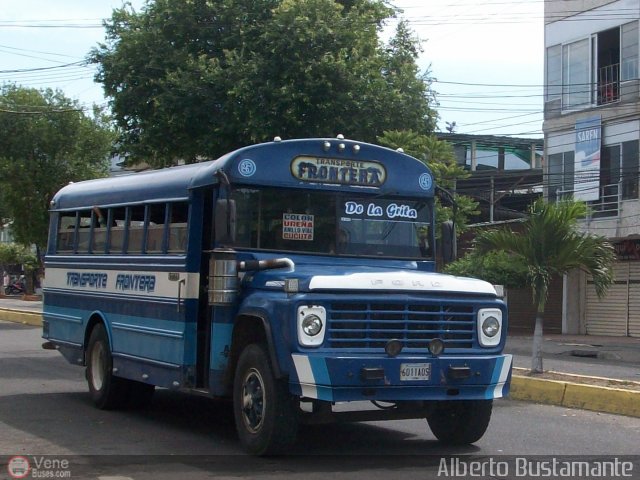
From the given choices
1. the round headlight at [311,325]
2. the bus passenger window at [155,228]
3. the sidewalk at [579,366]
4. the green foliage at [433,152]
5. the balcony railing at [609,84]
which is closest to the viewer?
the round headlight at [311,325]

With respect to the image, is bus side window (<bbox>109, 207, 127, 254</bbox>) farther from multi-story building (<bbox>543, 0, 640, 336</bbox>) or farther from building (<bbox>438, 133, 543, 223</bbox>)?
building (<bbox>438, 133, 543, 223</bbox>)

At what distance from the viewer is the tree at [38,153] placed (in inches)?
1332

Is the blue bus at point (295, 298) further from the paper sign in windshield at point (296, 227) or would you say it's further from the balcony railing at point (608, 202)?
the balcony railing at point (608, 202)

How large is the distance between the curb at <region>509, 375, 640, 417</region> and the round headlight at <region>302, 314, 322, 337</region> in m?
5.23

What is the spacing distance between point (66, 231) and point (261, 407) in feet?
18.6

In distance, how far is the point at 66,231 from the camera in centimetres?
1316

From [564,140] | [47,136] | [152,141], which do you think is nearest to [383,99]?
[152,141]

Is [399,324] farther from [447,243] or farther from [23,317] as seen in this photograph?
[23,317]

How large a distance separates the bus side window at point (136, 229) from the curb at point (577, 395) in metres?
5.63

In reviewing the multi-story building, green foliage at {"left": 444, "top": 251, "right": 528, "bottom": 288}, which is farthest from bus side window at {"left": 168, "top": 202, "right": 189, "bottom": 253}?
the multi-story building

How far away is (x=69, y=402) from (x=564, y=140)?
22.5 metres

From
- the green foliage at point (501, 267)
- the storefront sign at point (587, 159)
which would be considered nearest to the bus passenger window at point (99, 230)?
the green foliage at point (501, 267)

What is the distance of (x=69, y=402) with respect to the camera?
1247 centimetres

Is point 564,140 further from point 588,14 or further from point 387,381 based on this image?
point 387,381
